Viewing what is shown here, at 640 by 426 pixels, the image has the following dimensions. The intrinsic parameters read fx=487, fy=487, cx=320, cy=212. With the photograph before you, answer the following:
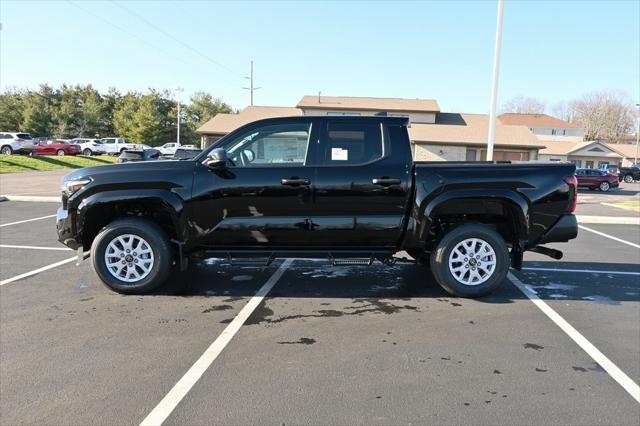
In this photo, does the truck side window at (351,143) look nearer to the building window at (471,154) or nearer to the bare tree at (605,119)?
the building window at (471,154)

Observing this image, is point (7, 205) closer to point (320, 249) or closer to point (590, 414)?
point (320, 249)

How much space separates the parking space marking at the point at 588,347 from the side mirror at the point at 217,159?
12.2ft

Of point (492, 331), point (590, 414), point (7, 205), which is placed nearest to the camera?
point (590, 414)

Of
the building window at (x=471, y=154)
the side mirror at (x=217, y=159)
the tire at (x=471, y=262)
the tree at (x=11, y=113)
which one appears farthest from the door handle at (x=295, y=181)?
the tree at (x=11, y=113)

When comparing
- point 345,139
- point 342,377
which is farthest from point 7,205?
point 342,377

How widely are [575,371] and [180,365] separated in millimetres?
3019

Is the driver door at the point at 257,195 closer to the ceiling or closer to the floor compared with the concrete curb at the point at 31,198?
closer to the ceiling

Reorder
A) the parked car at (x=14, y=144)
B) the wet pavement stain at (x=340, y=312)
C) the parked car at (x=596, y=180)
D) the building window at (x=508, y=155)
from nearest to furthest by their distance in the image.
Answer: the wet pavement stain at (x=340, y=312), the parked car at (x=596, y=180), the building window at (x=508, y=155), the parked car at (x=14, y=144)

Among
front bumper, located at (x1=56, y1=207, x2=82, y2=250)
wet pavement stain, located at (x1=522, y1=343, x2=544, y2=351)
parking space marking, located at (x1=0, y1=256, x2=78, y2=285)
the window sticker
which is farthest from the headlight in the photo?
wet pavement stain, located at (x1=522, y1=343, x2=544, y2=351)

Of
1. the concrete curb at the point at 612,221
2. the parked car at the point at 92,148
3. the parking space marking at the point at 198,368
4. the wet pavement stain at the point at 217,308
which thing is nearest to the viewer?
the parking space marking at the point at 198,368

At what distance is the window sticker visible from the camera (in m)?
5.41

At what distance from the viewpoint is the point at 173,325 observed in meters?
4.58

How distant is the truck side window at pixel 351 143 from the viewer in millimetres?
5414

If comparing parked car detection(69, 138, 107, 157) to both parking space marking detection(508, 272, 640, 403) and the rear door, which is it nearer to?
the rear door
